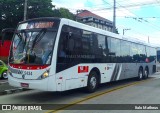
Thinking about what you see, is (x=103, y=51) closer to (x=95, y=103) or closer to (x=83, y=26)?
(x=83, y=26)

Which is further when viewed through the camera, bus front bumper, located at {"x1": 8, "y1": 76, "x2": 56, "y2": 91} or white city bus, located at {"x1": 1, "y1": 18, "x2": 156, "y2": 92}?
white city bus, located at {"x1": 1, "y1": 18, "x2": 156, "y2": 92}

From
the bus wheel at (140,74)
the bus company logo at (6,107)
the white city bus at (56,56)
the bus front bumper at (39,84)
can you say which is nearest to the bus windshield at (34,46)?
the white city bus at (56,56)

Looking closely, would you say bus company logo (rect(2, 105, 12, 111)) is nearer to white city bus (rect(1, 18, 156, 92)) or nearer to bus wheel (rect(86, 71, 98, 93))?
white city bus (rect(1, 18, 156, 92))

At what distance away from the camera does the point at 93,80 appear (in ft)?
42.9

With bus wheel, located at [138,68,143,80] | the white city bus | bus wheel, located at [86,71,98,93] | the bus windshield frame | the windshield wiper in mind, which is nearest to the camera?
the white city bus

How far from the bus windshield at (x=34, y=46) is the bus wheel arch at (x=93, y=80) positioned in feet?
10.1

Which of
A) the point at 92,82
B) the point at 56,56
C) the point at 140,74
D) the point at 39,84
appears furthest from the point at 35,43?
the point at 140,74

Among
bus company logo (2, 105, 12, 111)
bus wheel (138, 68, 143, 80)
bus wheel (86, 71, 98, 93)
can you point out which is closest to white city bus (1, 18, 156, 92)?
bus wheel (86, 71, 98, 93)

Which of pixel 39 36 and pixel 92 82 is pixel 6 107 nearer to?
pixel 39 36

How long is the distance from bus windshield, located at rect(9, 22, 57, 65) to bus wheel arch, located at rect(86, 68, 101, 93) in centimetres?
308

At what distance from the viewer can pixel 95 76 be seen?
13273 millimetres

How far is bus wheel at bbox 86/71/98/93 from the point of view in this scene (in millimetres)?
12709

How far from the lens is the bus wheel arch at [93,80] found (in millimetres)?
12727

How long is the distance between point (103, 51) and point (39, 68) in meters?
4.81
